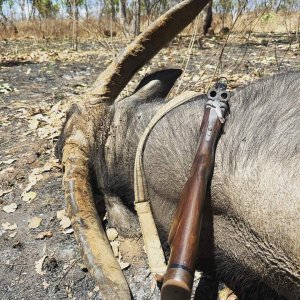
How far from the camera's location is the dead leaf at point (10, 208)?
3.14 meters

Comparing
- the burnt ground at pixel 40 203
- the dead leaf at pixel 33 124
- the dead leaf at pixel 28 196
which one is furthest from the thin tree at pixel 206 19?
the dead leaf at pixel 28 196

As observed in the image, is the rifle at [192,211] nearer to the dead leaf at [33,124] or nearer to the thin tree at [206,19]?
the dead leaf at [33,124]

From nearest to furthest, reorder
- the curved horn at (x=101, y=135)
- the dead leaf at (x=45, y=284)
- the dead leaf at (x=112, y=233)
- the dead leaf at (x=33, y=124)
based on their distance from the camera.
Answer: the curved horn at (x=101, y=135), the dead leaf at (x=45, y=284), the dead leaf at (x=112, y=233), the dead leaf at (x=33, y=124)

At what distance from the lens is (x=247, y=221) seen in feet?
6.11

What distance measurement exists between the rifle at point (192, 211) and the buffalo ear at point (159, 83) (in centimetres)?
91

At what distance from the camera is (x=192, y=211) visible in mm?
1741

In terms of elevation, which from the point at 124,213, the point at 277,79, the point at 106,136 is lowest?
the point at 124,213

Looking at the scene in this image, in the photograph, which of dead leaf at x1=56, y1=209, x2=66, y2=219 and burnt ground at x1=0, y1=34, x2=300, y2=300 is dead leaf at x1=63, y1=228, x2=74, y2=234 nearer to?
burnt ground at x1=0, y1=34, x2=300, y2=300

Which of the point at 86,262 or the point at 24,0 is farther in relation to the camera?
the point at 24,0

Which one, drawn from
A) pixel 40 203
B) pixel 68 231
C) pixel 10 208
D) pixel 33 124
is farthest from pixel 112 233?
pixel 33 124

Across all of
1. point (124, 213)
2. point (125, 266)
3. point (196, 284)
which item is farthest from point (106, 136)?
point (196, 284)

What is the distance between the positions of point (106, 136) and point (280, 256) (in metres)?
1.35

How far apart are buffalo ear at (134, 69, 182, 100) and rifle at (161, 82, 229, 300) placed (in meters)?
0.91

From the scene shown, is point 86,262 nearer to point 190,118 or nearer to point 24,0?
point 190,118
